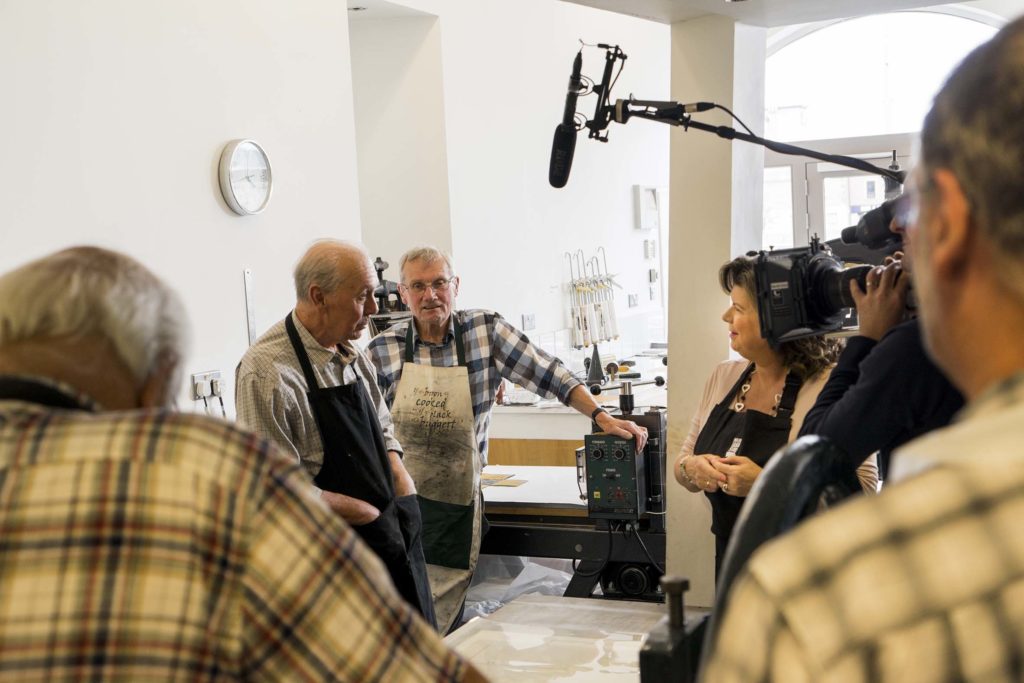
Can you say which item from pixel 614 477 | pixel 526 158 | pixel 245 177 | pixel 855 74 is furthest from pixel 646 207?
pixel 614 477

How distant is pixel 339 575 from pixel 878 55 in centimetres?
913

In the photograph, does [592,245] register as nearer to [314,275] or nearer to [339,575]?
[314,275]

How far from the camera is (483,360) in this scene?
12.2 feet

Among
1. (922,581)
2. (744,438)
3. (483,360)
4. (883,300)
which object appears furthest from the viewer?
(483,360)

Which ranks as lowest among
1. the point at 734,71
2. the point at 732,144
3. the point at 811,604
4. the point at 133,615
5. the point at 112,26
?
the point at 133,615

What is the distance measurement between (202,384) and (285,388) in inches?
70.0

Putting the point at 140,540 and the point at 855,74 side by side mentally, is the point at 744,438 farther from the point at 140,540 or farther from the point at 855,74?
the point at 855,74

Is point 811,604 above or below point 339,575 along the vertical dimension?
above

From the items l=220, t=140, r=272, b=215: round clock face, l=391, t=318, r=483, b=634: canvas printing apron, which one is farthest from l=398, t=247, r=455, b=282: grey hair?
l=220, t=140, r=272, b=215: round clock face

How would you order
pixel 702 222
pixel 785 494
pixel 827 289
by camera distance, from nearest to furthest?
pixel 785 494 → pixel 827 289 → pixel 702 222

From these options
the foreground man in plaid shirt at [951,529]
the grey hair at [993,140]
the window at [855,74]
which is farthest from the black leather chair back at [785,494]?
the window at [855,74]

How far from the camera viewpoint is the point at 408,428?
3.69 meters

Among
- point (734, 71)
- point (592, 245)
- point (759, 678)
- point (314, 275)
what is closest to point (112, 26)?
point (314, 275)

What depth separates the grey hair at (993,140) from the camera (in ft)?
2.03
